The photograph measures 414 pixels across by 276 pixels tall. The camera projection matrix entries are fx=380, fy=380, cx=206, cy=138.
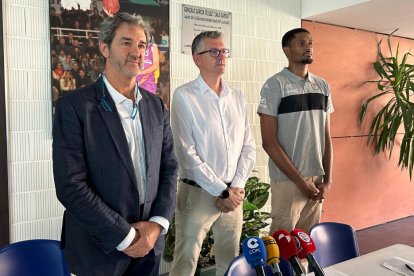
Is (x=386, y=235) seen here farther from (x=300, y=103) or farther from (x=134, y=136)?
(x=134, y=136)

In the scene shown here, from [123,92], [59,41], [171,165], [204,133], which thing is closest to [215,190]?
[204,133]

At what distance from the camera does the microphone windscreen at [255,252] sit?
3.28 ft

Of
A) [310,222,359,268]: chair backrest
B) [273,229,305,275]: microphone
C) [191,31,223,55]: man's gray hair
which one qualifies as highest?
[191,31,223,55]: man's gray hair

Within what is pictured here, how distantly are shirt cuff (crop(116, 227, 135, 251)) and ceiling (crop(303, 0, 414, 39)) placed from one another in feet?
9.38

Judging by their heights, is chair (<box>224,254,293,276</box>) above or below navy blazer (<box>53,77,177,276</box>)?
below

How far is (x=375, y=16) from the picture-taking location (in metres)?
3.73

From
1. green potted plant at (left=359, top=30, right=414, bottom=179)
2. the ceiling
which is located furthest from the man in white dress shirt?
green potted plant at (left=359, top=30, right=414, bottom=179)

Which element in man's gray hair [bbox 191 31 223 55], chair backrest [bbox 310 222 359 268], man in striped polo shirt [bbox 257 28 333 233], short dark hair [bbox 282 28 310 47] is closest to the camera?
chair backrest [bbox 310 222 359 268]

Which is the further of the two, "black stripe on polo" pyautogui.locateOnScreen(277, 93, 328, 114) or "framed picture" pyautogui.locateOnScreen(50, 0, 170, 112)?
"black stripe on polo" pyautogui.locateOnScreen(277, 93, 328, 114)

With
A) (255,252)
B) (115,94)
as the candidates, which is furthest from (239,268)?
(115,94)

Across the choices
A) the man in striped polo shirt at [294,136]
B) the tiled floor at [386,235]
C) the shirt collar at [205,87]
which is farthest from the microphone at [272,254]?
the tiled floor at [386,235]

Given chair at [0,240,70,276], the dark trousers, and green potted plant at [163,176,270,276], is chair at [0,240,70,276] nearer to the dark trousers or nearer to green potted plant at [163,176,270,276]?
the dark trousers

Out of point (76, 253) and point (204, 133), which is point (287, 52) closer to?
point (204, 133)

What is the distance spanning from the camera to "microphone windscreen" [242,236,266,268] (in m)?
1.00
